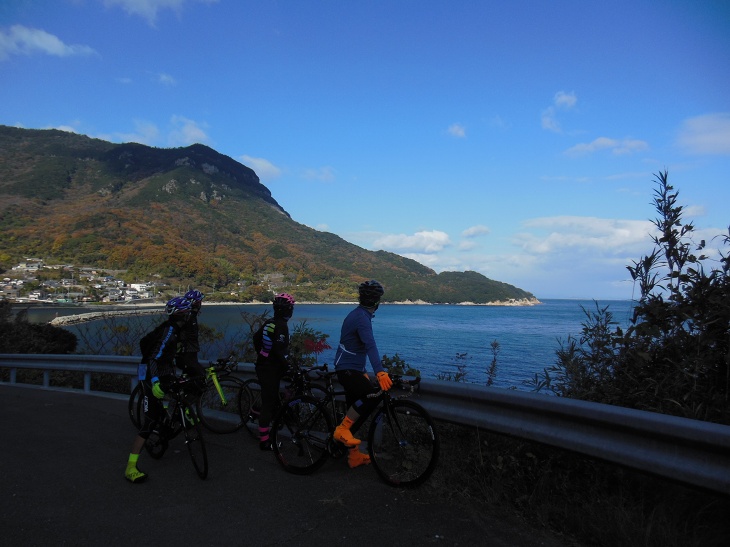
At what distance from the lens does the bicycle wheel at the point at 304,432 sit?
187 inches

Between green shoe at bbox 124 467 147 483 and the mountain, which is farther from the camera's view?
the mountain

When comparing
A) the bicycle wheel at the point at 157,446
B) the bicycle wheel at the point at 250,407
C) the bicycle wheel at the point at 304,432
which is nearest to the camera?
the bicycle wheel at the point at 304,432

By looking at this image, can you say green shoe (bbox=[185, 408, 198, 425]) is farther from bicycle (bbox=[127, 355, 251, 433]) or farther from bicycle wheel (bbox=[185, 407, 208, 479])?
bicycle (bbox=[127, 355, 251, 433])

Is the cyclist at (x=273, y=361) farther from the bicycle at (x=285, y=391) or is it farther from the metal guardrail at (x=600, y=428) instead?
the metal guardrail at (x=600, y=428)

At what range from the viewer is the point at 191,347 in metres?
5.92

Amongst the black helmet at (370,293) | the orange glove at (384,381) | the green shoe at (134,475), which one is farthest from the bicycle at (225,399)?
the orange glove at (384,381)

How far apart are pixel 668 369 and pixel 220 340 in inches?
357

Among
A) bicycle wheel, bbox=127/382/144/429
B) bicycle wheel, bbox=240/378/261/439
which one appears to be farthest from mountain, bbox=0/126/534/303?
bicycle wheel, bbox=240/378/261/439

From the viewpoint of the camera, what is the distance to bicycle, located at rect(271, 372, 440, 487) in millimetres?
4285

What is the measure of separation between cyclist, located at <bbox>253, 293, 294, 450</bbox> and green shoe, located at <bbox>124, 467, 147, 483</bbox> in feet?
4.49

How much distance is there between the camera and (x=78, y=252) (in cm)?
10612

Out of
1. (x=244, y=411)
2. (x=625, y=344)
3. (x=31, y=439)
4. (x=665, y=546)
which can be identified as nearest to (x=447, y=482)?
(x=665, y=546)

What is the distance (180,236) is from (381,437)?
121070mm

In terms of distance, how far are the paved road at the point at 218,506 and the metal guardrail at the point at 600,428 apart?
0.68 meters
